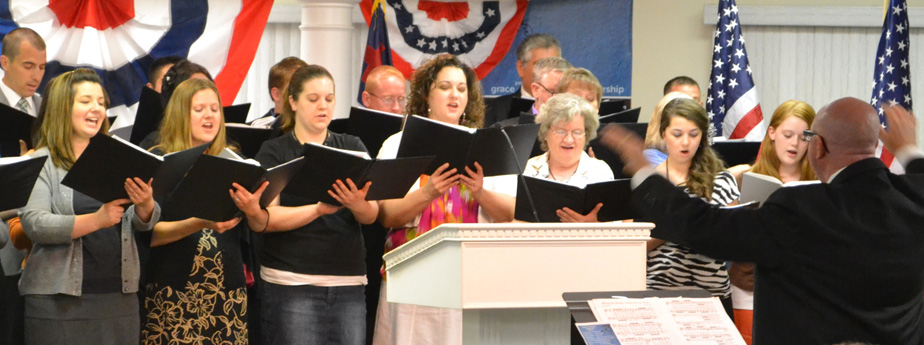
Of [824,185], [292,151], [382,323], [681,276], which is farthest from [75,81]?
[824,185]

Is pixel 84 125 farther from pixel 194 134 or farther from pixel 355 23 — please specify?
pixel 355 23

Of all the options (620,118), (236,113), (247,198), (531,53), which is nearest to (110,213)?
(247,198)

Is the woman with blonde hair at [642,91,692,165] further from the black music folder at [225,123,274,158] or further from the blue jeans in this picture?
the black music folder at [225,123,274,158]

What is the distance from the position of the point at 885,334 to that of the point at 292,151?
2.25 meters

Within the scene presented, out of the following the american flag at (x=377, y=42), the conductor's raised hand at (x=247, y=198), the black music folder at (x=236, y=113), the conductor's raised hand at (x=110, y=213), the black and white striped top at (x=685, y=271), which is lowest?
the black and white striped top at (x=685, y=271)

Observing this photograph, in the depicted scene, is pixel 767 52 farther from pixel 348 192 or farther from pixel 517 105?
pixel 348 192

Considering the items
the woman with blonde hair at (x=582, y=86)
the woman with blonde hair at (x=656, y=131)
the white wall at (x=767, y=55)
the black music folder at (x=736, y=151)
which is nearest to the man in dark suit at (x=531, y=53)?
the woman with blonde hair at (x=582, y=86)

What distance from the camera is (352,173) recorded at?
151 inches

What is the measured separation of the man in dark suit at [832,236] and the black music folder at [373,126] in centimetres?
190

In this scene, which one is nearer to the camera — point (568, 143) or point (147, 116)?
point (568, 143)

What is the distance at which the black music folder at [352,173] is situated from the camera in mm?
3730

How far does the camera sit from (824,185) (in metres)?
2.84

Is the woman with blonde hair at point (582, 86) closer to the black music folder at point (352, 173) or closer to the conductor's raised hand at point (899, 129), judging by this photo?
the black music folder at point (352, 173)

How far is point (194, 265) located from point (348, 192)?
619mm
